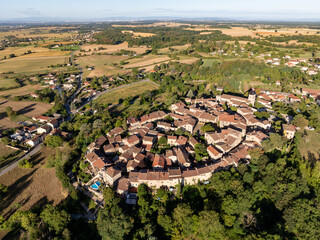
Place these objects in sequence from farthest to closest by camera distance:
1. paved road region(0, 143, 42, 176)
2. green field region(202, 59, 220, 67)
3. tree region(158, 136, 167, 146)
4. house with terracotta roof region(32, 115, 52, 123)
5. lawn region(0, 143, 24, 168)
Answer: green field region(202, 59, 220, 67) < house with terracotta roof region(32, 115, 52, 123) < lawn region(0, 143, 24, 168) < paved road region(0, 143, 42, 176) < tree region(158, 136, 167, 146)

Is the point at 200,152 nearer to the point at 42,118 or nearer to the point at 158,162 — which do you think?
the point at 158,162

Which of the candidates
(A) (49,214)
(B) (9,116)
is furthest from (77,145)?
(B) (9,116)

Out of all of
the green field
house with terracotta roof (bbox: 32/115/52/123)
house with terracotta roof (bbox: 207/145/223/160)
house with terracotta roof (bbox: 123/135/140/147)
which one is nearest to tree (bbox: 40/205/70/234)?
house with terracotta roof (bbox: 123/135/140/147)

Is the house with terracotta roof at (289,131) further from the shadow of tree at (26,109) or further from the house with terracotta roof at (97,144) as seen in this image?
the shadow of tree at (26,109)

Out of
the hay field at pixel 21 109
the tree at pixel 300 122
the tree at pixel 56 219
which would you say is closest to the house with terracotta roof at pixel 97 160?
the tree at pixel 56 219

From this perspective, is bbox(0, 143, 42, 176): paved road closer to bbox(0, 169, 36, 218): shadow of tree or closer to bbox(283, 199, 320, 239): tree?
bbox(0, 169, 36, 218): shadow of tree

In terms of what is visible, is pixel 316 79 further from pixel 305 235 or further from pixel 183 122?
pixel 305 235
